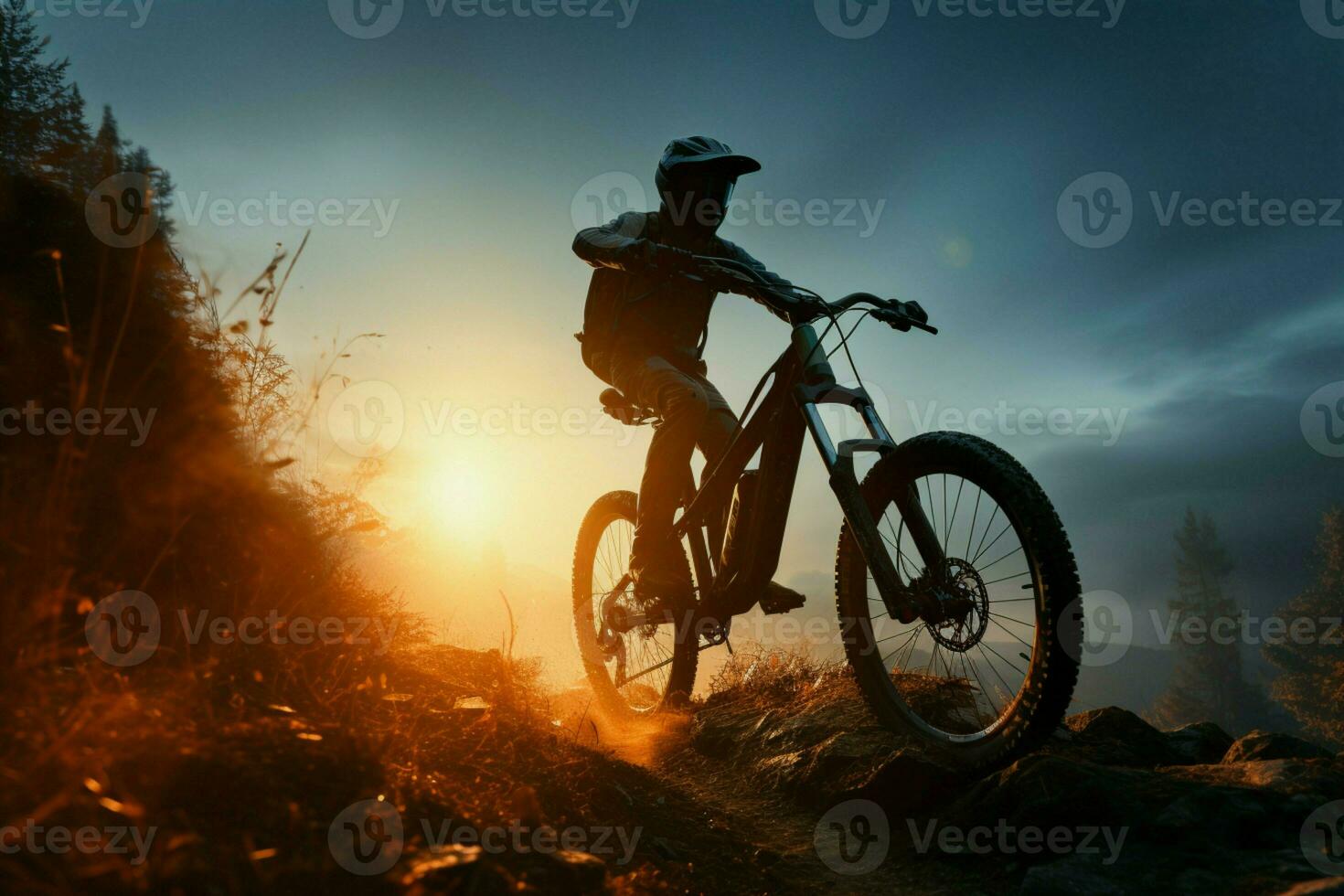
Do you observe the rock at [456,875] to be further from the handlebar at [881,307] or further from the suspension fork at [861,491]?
the handlebar at [881,307]

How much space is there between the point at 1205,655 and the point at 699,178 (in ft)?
224

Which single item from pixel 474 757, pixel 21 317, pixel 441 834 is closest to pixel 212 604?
pixel 474 757

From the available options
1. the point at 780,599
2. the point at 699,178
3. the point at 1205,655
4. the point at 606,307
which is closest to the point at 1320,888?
the point at 780,599

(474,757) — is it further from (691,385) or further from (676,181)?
(676,181)

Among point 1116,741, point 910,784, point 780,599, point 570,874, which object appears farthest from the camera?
point 780,599

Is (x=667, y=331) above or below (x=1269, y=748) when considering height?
above

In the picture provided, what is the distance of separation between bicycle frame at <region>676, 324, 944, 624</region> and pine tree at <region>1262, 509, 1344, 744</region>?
41.4 metres

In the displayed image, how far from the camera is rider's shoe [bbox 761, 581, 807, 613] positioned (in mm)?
3928

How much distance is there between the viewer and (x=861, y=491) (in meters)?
3.14

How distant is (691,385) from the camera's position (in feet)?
14.2

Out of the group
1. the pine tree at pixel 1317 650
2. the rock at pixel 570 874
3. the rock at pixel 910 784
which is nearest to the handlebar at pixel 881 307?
the rock at pixel 910 784

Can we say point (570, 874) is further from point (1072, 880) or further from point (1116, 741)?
point (1116, 741)

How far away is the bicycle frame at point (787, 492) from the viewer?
2930 mm

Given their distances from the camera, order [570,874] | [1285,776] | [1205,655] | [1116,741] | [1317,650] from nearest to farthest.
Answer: [570,874]
[1285,776]
[1116,741]
[1317,650]
[1205,655]
